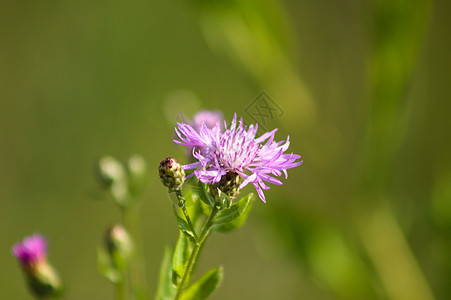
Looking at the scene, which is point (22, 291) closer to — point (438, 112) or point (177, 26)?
point (177, 26)

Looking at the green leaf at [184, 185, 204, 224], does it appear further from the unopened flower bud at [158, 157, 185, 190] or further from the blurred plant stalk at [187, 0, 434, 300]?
the blurred plant stalk at [187, 0, 434, 300]

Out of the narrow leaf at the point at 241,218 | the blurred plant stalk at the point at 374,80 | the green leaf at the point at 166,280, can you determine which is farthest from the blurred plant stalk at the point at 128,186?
the blurred plant stalk at the point at 374,80

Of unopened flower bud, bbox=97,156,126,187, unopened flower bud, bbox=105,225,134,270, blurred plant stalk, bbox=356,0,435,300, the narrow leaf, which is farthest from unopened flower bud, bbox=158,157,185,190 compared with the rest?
blurred plant stalk, bbox=356,0,435,300

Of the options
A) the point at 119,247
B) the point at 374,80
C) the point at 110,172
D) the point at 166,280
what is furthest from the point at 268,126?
the point at 166,280

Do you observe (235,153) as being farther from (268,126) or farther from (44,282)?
(268,126)

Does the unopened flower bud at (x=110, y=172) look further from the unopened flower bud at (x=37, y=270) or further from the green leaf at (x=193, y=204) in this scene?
the green leaf at (x=193, y=204)

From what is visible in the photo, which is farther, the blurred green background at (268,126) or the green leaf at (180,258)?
the blurred green background at (268,126)
